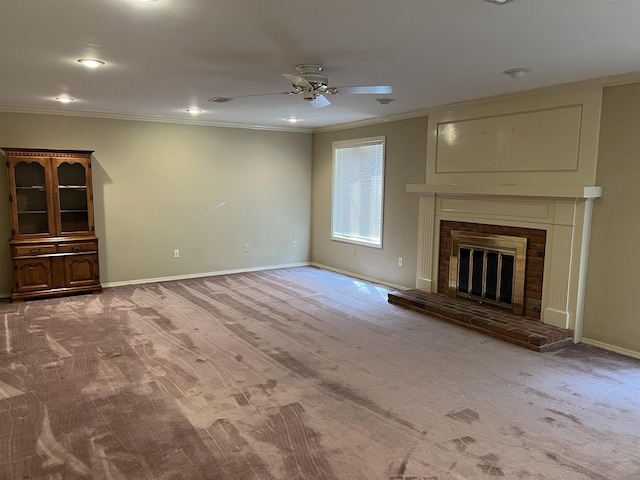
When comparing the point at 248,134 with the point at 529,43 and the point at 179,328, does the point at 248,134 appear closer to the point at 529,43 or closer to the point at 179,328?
the point at 179,328

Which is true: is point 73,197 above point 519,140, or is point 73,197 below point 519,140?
below

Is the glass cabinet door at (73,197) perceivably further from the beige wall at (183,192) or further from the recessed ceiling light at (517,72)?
the recessed ceiling light at (517,72)

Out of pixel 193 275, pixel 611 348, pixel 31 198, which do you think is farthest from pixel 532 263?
pixel 31 198

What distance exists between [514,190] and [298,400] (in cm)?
315

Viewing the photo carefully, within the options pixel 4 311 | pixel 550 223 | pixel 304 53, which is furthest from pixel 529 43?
pixel 4 311

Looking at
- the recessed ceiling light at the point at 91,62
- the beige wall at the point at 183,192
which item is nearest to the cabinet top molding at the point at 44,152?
the beige wall at the point at 183,192

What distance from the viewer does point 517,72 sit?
12.4 ft

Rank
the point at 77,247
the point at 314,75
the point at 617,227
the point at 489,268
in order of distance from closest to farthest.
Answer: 1. the point at 314,75
2. the point at 617,227
3. the point at 489,268
4. the point at 77,247

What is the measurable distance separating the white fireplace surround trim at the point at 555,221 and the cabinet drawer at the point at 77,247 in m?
4.71

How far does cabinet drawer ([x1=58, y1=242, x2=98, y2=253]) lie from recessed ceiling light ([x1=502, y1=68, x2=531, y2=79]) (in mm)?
5285

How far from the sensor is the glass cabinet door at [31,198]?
570 cm

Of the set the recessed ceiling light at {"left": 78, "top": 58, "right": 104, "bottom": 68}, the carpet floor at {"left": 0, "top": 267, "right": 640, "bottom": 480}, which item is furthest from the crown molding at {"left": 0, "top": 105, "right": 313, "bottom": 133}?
the recessed ceiling light at {"left": 78, "top": 58, "right": 104, "bottom": 68}

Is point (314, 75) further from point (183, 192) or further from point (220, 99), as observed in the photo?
point (183, 192)

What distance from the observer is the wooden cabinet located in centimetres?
560
